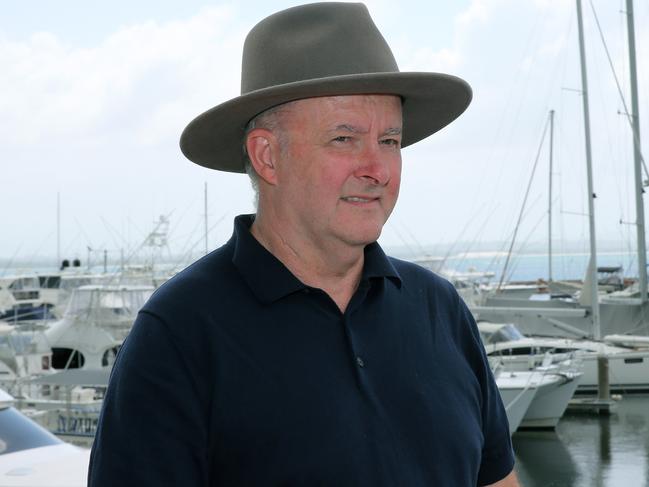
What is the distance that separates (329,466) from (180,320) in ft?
1.22

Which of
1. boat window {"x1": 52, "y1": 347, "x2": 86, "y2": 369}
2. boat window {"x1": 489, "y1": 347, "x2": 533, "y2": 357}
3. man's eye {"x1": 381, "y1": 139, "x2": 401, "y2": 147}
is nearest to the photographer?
man's eye {"x1": 381, "y1": 139, "x2": 401, "y2": 147}

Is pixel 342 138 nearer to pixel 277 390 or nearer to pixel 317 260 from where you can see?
pixel 317 260

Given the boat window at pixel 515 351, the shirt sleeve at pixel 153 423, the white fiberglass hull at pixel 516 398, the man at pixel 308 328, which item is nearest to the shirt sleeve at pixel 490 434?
the man at pixel 308 328

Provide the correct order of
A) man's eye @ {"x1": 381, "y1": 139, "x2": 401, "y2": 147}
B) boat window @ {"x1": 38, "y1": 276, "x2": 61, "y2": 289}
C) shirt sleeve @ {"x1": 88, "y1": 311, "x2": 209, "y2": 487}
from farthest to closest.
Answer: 1. boat window @ {"x1": 38, "y1": 276, "x2": 61, "y2": 289}
2. man's eye @ {"x1": 381, "y1": 139, "x2": 401, "y2": 147}
3. shirt sleeve @ {"x1": 88, "y1": 311, "x2": 209, "y2": 487}

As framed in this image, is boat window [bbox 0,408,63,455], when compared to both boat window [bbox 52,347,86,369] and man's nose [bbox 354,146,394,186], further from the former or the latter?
boat window [bbox 52,347,86,369]

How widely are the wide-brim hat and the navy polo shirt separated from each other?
22cm

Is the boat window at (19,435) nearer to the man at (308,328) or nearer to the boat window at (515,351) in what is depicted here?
the man at (308,328)

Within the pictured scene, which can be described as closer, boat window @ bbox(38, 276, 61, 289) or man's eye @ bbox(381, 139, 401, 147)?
man's eye @ bbox(381, 139, 401, 147)

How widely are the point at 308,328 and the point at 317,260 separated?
0.16 m

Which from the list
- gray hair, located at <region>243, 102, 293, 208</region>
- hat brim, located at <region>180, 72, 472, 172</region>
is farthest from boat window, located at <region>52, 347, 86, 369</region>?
gray hair, located at <region>243, 102, 293, 208</region>

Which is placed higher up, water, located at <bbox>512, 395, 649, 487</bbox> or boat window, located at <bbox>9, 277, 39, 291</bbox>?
boat window, located at <bbox>9, 277, 39, 291</bbox>

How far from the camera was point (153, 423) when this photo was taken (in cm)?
165

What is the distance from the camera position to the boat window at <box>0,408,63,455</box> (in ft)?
18.0

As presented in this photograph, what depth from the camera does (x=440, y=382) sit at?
1959 mm
